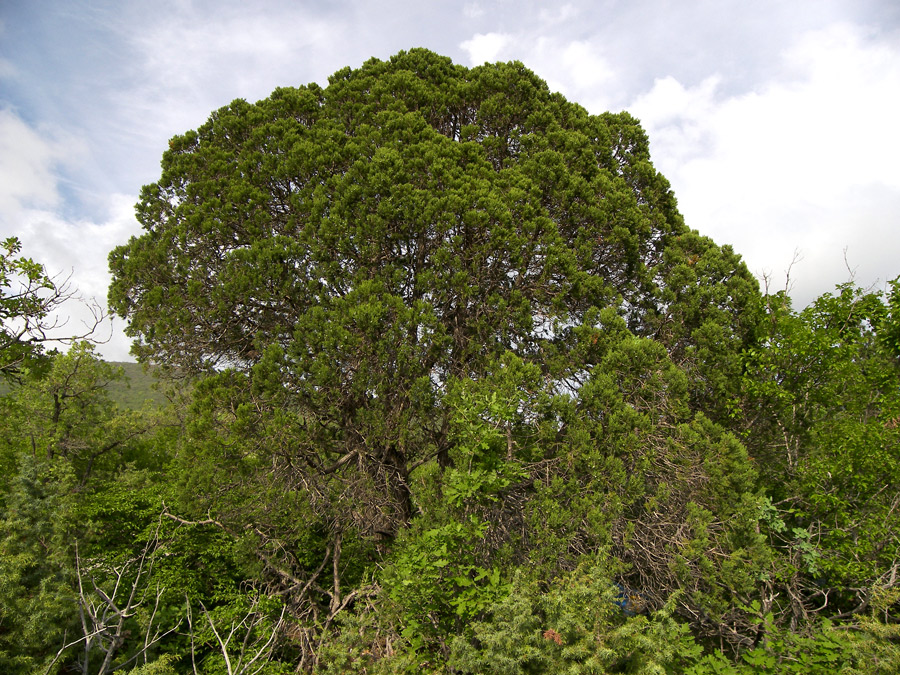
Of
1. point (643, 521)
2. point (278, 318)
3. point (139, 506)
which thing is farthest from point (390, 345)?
point (139, 506)

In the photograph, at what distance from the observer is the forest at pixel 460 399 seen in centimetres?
463

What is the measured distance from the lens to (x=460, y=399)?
4.92 metres

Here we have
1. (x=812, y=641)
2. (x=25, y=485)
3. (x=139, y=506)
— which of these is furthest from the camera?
(x=139, y=506)

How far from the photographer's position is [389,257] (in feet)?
19.6

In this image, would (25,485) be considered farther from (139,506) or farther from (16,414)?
(16,414)

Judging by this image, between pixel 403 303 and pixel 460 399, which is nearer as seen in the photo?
pixel 460 399

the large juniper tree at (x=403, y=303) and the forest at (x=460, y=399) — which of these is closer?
the forest at (x=460, y=399)

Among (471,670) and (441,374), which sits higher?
(441,374)

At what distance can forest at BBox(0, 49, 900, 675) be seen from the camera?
4629 mm

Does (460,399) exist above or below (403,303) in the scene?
below

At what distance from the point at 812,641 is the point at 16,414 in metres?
20.3

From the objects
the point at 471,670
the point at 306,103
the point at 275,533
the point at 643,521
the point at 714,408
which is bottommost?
the point at 471,670

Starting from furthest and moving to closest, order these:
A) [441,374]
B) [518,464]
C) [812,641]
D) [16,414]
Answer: [16,414] < [441,374] < [518,464] < [812,641]

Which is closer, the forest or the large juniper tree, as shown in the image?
the forest
